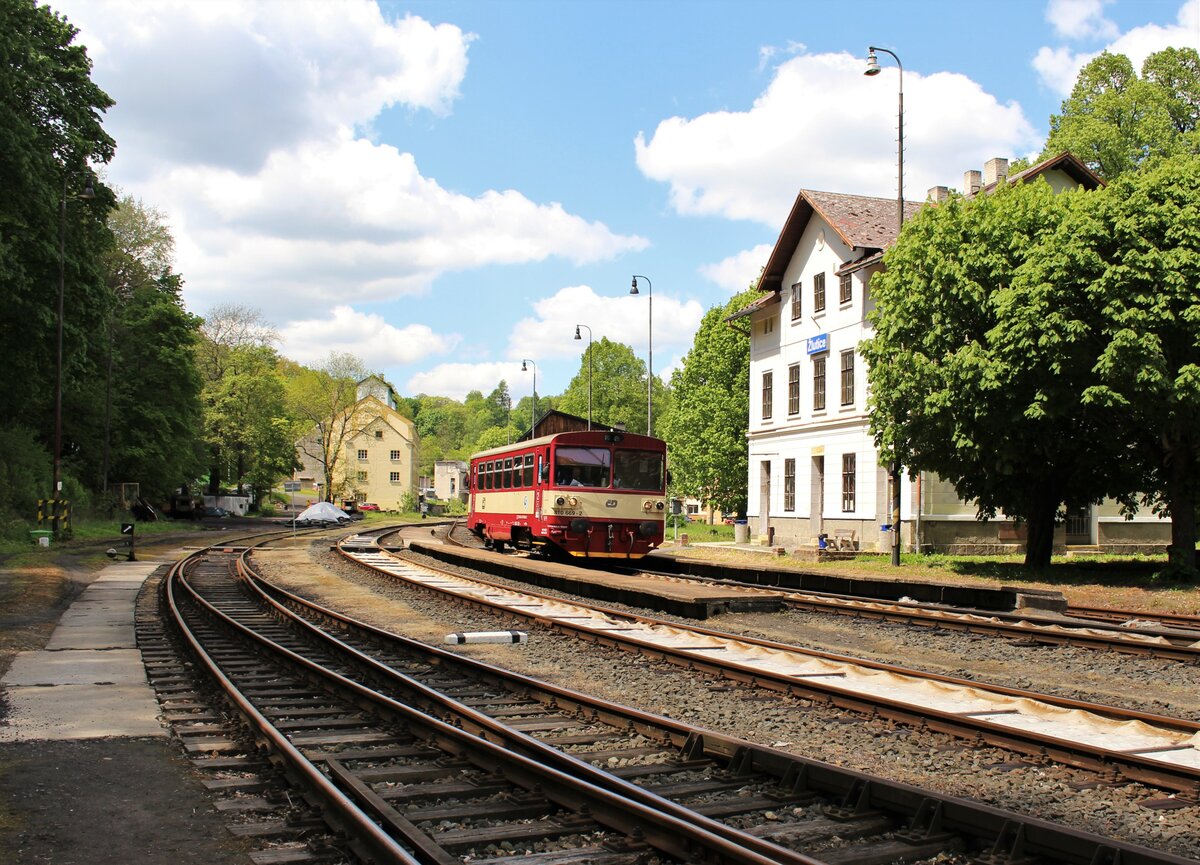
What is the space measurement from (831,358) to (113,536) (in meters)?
27.7

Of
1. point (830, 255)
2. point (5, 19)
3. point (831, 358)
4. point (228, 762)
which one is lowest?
point (228, 762)

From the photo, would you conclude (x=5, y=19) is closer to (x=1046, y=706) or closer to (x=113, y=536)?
(x=113, y=536)

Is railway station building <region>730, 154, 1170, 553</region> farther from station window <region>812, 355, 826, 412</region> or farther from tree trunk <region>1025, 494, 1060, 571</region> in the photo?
tree trunk <region>1025, 494, 1060, 571</region>

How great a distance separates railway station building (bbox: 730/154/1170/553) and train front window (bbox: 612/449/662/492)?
7807 mm

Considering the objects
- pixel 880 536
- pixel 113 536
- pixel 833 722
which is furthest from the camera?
pixel 113 536

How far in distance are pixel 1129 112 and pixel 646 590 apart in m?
37.8

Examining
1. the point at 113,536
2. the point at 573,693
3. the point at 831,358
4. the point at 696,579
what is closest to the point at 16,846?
the point at 573,693

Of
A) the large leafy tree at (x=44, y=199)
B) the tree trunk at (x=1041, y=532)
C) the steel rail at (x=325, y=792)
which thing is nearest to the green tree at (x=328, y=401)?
the large leafy tree at (x=44, y=199)

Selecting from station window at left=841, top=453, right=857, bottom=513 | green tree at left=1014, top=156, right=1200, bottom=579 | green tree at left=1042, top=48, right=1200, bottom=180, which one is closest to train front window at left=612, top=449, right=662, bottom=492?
green tree at left=1014, top=156, right=1200, bottom=579

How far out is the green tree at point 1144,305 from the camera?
18.6 meters

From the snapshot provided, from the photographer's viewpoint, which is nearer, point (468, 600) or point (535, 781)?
point (535, 781)

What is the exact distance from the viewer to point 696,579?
2241 cm

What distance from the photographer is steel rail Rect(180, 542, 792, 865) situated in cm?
473

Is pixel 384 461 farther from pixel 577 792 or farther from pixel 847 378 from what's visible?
pixel 577 792
